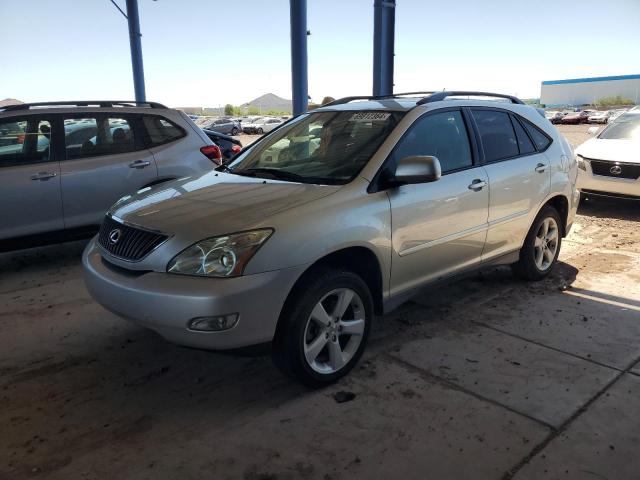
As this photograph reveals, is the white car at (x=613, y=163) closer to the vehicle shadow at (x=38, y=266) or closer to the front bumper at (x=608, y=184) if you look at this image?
the front bumper at (x=608, y=184)

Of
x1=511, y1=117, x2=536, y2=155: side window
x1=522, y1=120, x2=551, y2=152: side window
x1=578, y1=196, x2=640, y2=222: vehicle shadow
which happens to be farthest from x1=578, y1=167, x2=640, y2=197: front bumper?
x1=511, y1=117, x2=536, y2=155: side window

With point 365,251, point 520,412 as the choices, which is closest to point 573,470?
point 520,412

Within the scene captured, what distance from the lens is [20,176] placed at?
5258mm

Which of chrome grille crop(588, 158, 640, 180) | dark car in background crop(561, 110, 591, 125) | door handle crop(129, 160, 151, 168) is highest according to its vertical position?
door handle crop(129, 160, 151, 168)

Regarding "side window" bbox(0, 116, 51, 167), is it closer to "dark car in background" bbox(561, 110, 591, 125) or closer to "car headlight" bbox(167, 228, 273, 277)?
"car headlight" bbox(167, 228, 273, 277)

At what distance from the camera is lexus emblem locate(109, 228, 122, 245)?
3236 millimetres

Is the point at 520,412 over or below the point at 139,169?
below

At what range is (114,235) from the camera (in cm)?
329

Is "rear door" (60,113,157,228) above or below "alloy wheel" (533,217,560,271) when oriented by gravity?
above

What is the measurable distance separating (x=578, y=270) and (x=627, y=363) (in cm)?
216

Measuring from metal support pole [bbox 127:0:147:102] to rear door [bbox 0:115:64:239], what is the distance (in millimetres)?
10467

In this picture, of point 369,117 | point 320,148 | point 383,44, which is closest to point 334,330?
point 320,148

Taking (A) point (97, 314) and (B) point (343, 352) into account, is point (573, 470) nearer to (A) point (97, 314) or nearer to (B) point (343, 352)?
(B) point (343, 352)

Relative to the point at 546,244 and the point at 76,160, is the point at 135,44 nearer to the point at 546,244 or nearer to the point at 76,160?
the point at 76,160
